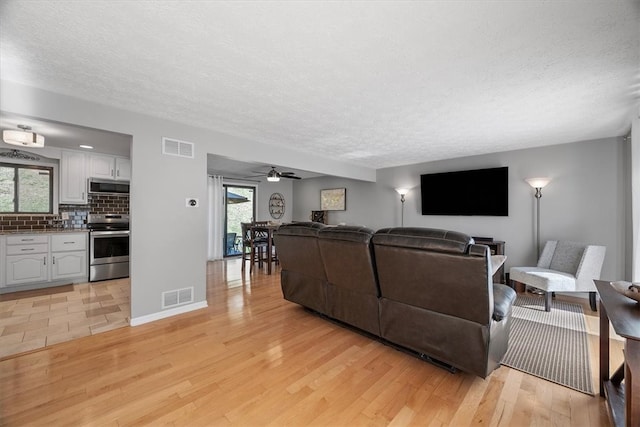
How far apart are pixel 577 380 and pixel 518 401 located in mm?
608

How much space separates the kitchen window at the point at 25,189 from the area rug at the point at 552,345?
6.59m

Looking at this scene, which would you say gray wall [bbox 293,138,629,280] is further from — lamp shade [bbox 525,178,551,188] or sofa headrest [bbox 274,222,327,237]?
sofa headrest [bbox 274,222,327,237]

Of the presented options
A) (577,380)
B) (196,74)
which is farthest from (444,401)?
(196,74)

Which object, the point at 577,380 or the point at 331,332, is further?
the point at 331,332

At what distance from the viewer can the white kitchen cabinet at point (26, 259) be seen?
3.77 meters

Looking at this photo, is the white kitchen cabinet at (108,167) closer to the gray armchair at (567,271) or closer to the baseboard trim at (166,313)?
the baseboard trim at (166,313)

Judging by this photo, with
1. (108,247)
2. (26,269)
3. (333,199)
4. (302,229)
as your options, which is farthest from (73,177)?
(333,199)

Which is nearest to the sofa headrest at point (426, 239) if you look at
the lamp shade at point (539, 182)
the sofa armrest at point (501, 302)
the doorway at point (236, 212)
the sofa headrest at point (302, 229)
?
the sofa armrest at point (501, 302)

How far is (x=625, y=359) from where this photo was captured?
1201 mm

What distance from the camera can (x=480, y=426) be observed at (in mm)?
1484

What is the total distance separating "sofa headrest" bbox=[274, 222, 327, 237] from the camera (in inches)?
108

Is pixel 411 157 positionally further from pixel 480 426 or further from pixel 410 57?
pixel 480 426

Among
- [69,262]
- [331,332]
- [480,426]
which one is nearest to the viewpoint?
[480,426]

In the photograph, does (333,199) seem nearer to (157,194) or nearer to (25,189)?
(157,194)
